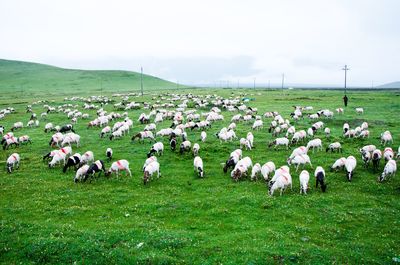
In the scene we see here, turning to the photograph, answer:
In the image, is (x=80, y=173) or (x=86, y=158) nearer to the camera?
(x=80, y=173)

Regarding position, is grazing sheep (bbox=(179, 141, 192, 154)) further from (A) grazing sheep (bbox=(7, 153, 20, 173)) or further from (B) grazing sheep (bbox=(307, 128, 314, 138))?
(A) grazing sheep (bbox=(7, 153, 20, 173))

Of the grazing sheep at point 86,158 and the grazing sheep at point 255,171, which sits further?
the grazing sheep at point 86,158

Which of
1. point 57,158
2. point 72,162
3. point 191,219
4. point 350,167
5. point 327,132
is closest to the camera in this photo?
point 191,219

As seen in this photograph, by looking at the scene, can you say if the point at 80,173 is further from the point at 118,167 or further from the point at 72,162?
the point at 72,162

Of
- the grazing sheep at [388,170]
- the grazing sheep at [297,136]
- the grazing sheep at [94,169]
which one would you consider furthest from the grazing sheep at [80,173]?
the grazing sheep at [388,170]

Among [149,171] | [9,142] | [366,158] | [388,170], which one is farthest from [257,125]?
[9,142]

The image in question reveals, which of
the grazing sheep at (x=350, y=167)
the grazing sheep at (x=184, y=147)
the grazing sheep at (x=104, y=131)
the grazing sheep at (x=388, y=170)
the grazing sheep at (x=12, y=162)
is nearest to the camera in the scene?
the grazing sheep at (x=388, y=170)

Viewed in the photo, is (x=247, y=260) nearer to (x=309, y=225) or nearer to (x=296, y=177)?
(x=309, y=225)

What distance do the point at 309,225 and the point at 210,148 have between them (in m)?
16.1

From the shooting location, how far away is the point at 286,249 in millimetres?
14555

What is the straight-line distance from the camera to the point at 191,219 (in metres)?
18.0

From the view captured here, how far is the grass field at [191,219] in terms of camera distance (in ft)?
47.3

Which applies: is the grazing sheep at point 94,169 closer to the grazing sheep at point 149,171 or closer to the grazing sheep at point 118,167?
the grazing sheep at point 118,167

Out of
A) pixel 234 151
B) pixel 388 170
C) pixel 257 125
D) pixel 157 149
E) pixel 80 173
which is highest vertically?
pixel 257 125
